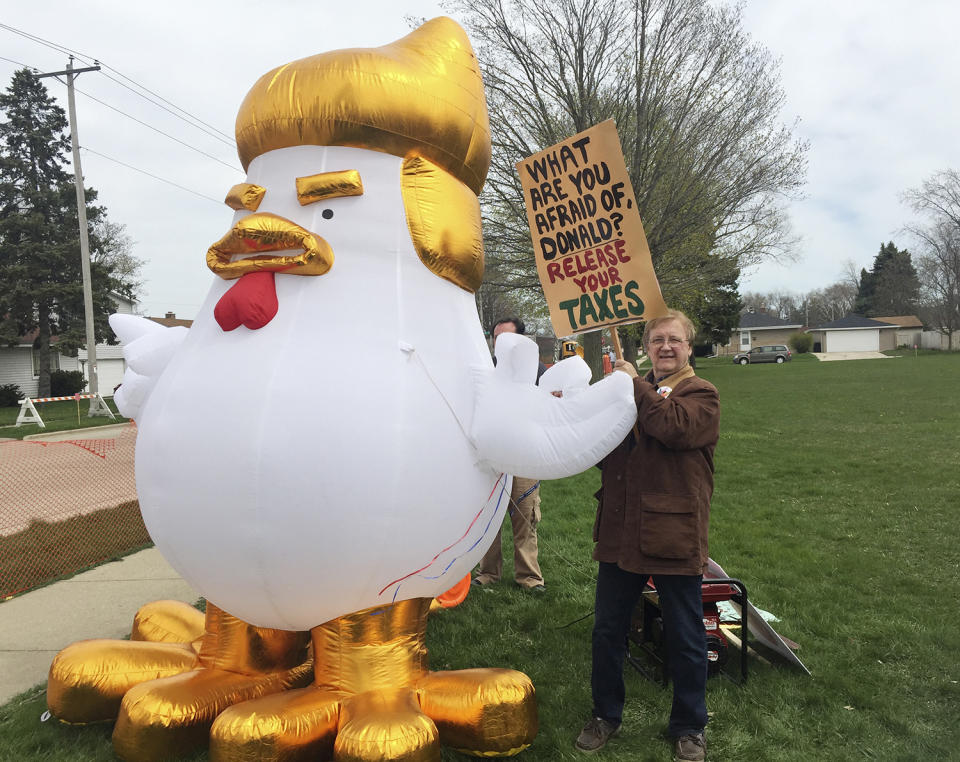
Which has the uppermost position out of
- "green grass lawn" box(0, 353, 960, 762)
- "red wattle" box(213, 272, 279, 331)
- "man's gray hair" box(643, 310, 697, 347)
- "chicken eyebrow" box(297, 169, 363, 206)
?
"chicken eyebrow" box(297, 169, 363, 206)

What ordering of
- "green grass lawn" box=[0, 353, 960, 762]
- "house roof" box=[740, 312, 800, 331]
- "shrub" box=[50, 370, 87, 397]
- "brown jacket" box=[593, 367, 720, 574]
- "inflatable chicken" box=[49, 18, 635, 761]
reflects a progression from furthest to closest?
"house roof" box=[740, 312, 800, 331]
"shrub" box=[50, 370, 87, 397]
"green grass lawn" box=[0, 353, 960, 762]
"brown jacket" box=[593, 367, 720, 574]
"inflatable chicken" box=[49, 18, 635, 761]

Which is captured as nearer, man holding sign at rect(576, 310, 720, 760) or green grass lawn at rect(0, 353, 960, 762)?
man holding sign at rect(576, 310, 720, 760)

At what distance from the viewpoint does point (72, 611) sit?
4.82 metres

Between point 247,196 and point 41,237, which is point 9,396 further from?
point 247,196

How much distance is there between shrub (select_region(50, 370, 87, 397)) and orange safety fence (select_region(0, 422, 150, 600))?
66.1 feet

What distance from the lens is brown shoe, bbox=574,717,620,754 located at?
305cm

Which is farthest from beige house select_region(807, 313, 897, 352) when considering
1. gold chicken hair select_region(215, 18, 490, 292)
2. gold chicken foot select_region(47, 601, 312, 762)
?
gold chicken foot select_region(47, 601, 312, 762)

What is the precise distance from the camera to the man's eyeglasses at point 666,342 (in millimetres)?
2996

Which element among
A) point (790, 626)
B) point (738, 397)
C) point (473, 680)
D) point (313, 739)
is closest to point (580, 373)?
point (473, 680)

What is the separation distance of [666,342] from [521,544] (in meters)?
2.60

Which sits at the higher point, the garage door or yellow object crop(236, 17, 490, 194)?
the garage door

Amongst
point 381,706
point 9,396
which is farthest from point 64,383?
point 381,706

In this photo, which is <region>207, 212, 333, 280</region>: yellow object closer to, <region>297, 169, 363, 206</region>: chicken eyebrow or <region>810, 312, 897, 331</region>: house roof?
<region>297, 169, 363, 206</region>: chicken eyebrow

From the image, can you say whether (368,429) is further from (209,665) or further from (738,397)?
(738,397)
